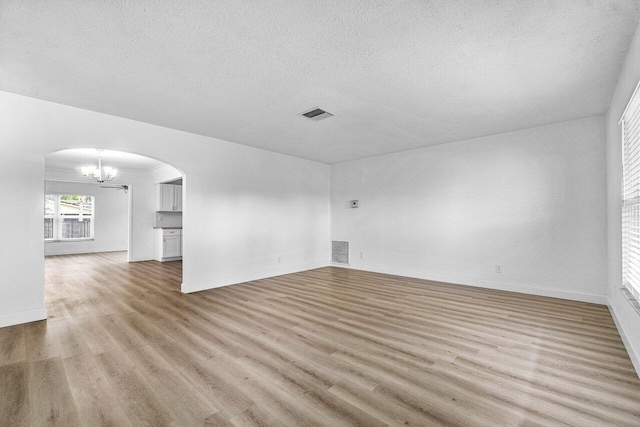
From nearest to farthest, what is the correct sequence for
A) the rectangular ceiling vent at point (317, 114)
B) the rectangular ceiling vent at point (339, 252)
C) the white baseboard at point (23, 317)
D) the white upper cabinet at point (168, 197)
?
1. the white baseboard at point (23, 317)
2. the rectangular ceiling vent at point (317, 114)
3. the rectangular ceiling vent at point (339, 252)
4. the white upper cabinet at point (168, 197)

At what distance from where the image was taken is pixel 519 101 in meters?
3.48

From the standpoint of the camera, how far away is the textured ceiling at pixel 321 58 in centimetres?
195

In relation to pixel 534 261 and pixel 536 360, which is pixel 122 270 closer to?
pixel 536 360

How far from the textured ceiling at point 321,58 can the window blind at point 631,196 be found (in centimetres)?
52

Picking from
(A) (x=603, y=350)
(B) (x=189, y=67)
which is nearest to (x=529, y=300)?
(A) (x=603, y=350)

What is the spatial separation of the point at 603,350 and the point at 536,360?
75 centimetres

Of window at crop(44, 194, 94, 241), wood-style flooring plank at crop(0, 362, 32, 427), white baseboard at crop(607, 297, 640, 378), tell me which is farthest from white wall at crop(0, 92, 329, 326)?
white baseboard at crop(607, 297, 640, 378)

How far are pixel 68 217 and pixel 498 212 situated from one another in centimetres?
1259

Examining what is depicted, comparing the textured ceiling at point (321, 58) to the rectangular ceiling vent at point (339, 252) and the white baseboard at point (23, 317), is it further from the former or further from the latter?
the rectangular ceiling vent at point (339, 252)

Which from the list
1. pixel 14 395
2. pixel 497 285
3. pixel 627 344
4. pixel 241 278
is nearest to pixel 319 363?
pixel 14 395

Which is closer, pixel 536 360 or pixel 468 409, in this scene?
pixel 468 409

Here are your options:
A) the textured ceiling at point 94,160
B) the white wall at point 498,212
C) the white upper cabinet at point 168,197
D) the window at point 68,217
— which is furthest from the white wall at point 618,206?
the window at point 68,217

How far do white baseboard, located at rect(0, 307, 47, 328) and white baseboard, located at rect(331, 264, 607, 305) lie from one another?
5493 millimetres

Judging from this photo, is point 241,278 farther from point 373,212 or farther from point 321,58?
point 321,58
